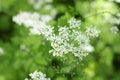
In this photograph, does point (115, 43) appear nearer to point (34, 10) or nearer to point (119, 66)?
point (119, 66)

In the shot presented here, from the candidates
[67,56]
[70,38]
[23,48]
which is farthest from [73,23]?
[23,48]

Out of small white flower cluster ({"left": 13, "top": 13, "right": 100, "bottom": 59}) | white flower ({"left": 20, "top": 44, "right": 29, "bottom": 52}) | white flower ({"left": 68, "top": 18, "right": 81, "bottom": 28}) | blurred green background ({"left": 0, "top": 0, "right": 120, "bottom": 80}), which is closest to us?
small white flower cluster ({"left": 13, "top": 13, "right": 100, "bottom": 59})

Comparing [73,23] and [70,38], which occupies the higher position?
[73,23]

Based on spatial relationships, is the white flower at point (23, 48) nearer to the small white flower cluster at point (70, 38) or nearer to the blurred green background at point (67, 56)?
the blurred green background at point (67, 56)

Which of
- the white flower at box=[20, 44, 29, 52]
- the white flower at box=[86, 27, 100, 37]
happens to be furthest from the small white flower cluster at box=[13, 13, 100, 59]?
the white flower at box=[20, 44, 29, 52]

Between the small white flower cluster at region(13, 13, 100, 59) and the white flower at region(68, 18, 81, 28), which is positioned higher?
the white flower at region(68, 18, 81, 28)

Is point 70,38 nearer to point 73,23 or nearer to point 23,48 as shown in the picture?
point 73,23

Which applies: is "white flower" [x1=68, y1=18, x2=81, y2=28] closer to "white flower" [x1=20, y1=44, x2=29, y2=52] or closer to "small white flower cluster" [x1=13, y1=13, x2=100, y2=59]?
"small white flower cluster" [x1=13, y1=13, x2=100, y2=59]

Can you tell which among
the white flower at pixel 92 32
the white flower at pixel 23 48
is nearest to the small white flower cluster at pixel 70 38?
the white flower at pixel 92 32
